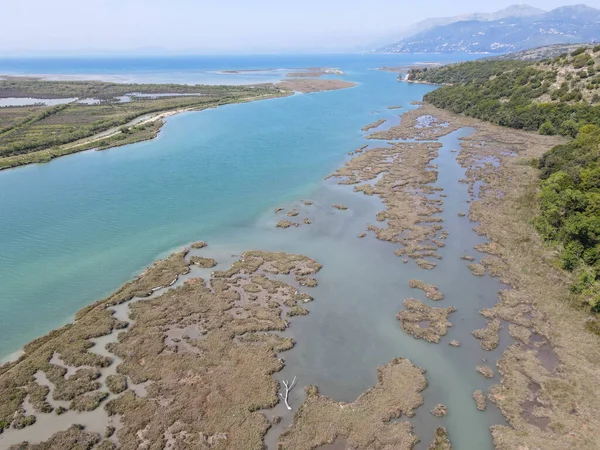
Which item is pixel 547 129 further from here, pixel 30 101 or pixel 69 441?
pixel 30 101

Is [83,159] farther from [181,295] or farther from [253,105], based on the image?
[253,105]

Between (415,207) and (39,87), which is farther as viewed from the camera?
(39,87)

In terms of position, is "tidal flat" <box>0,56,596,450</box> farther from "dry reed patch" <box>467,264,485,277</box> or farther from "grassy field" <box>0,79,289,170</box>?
"grassy field" <box>0,79,289,170</box>

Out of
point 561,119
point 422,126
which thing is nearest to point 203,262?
point 422,126

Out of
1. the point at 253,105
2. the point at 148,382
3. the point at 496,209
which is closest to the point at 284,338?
the point at 148,382

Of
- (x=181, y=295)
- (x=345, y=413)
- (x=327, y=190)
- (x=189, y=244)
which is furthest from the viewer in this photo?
(x=327, y=190)

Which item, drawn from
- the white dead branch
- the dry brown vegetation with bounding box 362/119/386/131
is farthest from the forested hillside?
the dry brown vegetation with bounding box 362/119/386/131
